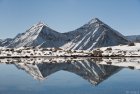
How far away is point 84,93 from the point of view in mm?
26281

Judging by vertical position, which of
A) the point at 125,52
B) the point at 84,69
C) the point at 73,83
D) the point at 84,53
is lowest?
the point at 125,52

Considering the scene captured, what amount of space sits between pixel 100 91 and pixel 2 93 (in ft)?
23.4

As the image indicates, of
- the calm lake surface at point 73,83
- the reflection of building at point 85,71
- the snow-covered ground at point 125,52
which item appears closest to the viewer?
the calm lake surface at point 73,83

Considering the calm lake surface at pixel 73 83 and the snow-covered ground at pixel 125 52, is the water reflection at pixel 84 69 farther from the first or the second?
the snow-covered ground at pixel 125 52

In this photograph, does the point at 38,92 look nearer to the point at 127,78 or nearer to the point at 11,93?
the point at 11,93

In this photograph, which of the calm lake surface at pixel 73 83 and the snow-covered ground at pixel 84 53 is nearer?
the calm lake surface at pixel 73 83

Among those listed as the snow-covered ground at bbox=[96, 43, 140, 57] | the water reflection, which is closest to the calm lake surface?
the water reflection

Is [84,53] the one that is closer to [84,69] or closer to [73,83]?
[84,69]

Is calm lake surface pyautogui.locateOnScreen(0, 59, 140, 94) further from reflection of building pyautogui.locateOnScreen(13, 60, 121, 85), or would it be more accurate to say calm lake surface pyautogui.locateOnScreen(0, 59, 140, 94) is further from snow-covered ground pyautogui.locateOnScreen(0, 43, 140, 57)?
snow-covered ground pyautogui.locateOnScreen(0, 43, 140, 57)

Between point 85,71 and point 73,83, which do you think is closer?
point 73,83

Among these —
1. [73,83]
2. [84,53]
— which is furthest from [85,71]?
[84,53]

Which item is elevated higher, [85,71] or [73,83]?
[73,83]

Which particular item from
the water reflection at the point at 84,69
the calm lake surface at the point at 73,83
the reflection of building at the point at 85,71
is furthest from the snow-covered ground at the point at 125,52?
A: the calm lake surface at the point at 73,83

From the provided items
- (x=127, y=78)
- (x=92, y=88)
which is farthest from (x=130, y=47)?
(x=92, y=88)
